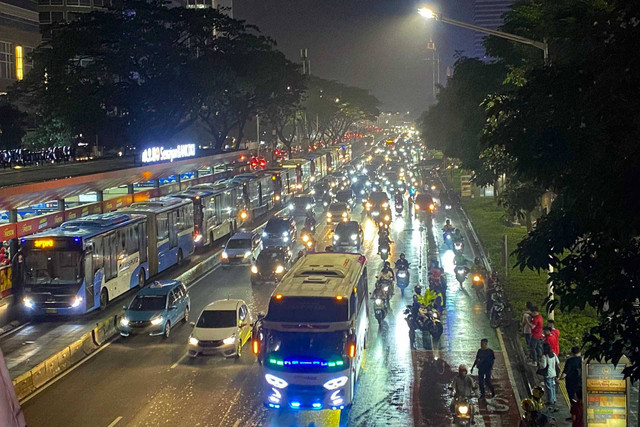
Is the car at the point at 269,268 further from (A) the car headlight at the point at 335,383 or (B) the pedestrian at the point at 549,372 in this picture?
(A) the car headlight at the point at 335,383

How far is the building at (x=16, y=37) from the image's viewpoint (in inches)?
2393

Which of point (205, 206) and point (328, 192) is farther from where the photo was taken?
point (328, 192)

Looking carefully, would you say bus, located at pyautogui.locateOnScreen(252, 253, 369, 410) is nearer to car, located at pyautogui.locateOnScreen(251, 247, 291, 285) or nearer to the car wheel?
the car wheel

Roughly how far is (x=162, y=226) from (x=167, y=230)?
2.74 feet

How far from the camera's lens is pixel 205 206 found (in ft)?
137

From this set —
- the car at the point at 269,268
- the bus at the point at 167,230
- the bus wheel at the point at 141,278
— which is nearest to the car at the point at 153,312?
the bus wheel at the point at 141,278

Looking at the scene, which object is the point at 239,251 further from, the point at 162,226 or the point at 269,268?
the point at 269,268

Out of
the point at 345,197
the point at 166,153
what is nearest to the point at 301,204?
the point at 345,197

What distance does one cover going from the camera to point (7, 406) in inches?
152

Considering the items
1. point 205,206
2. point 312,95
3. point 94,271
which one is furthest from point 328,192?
point 312,95

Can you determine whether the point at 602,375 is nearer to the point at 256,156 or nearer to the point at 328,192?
the point at 328,192

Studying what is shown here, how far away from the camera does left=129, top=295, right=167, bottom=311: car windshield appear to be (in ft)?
80.1

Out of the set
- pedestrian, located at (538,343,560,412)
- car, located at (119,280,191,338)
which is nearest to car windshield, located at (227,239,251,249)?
car, located at (119,280,191,338)

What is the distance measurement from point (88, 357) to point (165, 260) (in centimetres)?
1259
